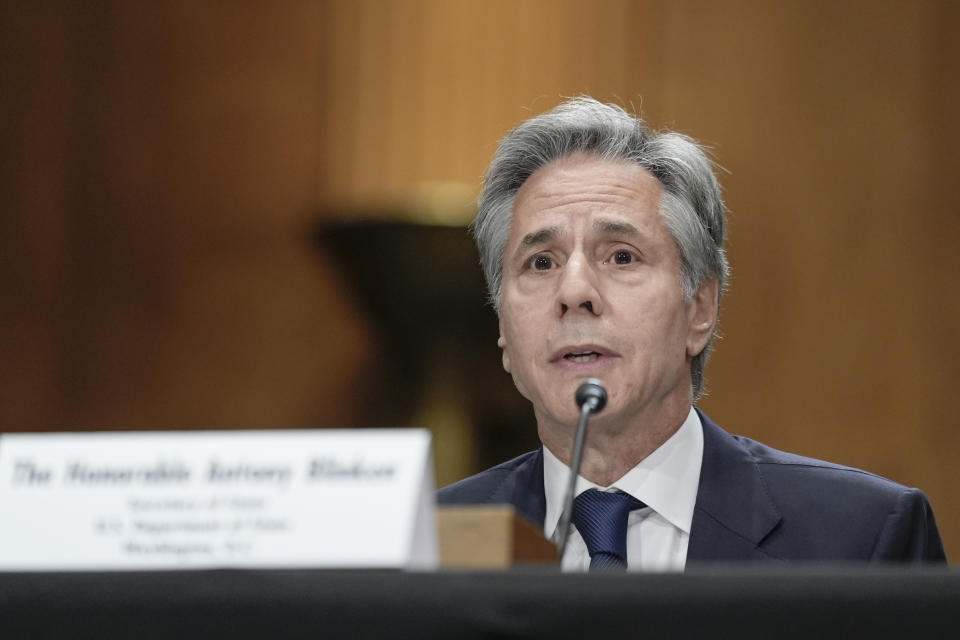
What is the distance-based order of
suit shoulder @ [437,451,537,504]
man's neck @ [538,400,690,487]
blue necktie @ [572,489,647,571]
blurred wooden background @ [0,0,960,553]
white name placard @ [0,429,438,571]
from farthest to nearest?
blurred wooden background @ [0,0,960,553] → suit shoulder @ [437,451,537,504] → man's neck @ [538,400,690,487] → blue necktie @ [572,489,647,571] → white name placard @ [0,429,438,571]

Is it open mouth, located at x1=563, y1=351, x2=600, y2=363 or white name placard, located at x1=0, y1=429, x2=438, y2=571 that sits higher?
white name placard, located at x1=0, y1=429, x2=438, y2=571

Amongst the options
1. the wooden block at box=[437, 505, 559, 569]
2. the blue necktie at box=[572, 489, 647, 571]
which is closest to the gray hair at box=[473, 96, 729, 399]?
the blue necktie at box=[572, 489, 647, 571]

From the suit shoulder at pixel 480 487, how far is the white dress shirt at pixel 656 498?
114mm

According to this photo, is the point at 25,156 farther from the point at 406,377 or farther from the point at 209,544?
the point at 209,544

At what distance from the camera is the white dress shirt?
7.38 ft

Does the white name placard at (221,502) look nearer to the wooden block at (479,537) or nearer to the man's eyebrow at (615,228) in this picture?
the wooden block at (479,537)

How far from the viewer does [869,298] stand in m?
4.36

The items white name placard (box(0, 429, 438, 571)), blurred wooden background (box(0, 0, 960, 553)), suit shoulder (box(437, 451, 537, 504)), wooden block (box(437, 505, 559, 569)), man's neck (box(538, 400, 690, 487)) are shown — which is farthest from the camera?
blurred wooden background (box(0, 0, 960, 553))

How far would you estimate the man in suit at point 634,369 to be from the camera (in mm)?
2254

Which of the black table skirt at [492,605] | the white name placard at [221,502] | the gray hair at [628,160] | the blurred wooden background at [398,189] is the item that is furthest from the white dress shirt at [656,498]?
the blurred wooden background at [398,189]

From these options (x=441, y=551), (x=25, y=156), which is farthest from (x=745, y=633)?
(x=25, y=156)

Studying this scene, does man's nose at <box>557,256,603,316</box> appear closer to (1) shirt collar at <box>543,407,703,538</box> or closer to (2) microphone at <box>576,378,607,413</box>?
(1) shirt collar at <box>543,407,703,538</box>

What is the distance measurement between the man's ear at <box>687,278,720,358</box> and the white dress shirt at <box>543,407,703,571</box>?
0.14 metres

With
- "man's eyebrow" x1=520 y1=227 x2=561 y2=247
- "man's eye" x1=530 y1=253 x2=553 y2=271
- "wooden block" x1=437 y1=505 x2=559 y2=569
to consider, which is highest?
"man's eyebrow" x1=520 y1=227 x2=561 y2=247
